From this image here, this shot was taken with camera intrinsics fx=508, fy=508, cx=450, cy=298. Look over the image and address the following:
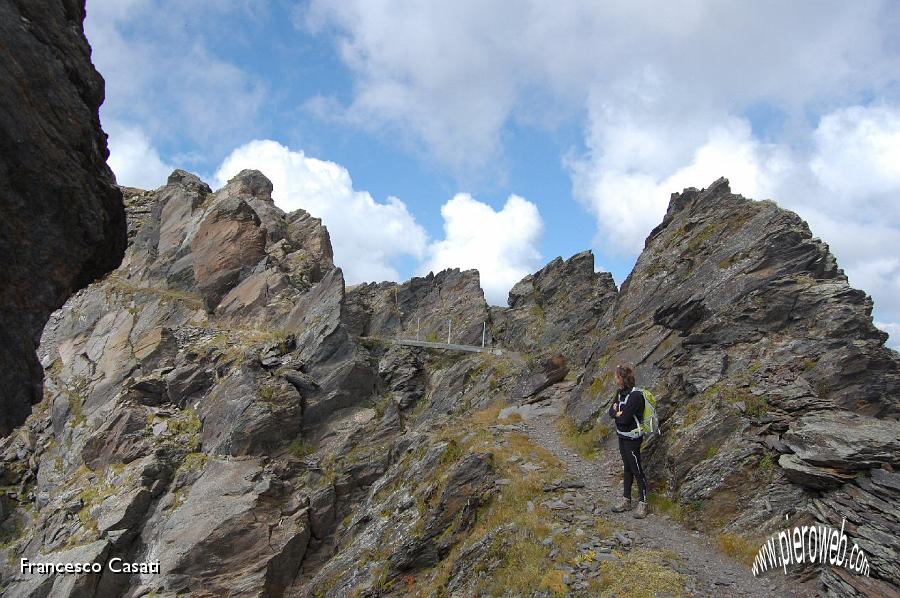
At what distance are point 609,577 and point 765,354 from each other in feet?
33.9

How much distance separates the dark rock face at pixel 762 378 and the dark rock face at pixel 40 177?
53.3 feet

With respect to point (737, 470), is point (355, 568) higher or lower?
lower

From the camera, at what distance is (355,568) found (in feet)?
62.0

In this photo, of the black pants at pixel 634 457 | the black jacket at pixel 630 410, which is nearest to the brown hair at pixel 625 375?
the black jacket at pixel 630 410

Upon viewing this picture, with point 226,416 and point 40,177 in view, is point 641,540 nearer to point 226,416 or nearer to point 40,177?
point 40,177

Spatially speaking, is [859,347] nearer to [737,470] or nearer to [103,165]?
[737,470]

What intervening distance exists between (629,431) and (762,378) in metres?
5.40

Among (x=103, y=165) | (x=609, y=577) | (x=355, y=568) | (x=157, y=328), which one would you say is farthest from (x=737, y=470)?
(x=157, y=328)

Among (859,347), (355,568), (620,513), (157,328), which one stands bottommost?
(355,568)

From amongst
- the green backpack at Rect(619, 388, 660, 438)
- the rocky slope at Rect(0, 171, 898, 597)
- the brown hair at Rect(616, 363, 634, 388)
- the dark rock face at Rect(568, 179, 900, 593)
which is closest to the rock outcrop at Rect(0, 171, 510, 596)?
the rocky slope at Rect(0, 171, 898, 597)

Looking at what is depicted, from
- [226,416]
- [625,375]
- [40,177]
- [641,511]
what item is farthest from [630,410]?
[226,416]

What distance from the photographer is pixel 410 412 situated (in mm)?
33062

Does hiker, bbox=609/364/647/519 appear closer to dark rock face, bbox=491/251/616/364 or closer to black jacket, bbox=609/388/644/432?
black jacket, bbox=609/388/644/432

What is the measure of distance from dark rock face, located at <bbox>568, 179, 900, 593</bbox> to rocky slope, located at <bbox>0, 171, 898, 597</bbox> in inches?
2.9
